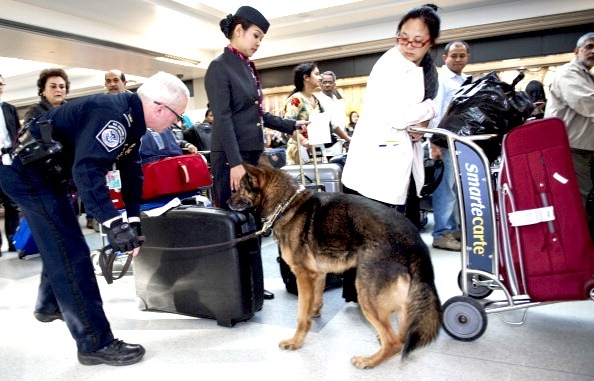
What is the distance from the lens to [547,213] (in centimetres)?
175

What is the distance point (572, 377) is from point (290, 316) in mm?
1389

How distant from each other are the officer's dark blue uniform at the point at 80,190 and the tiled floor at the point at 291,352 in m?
0.30

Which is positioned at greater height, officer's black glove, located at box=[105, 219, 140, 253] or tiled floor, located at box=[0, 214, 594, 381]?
officer's black glove, located at box=[105, 219, 140, 253]

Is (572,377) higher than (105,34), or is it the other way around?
(105,34)

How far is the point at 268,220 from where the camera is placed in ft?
7.10

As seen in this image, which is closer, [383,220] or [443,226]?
[383,220]

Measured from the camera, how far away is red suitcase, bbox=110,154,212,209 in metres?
3.08

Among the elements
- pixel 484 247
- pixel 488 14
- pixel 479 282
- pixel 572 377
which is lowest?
pixel 572 377

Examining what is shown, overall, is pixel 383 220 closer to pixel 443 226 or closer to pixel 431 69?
pixel 431 69

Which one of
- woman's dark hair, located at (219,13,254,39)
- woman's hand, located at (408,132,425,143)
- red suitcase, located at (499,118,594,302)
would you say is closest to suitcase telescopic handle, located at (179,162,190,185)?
woman's dark hair, located at (219,13,254,39)

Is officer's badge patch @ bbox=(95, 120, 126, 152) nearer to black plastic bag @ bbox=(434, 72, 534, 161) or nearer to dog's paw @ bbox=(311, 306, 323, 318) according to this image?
dog's paw @ bbox=(311, 306, 323, 318)

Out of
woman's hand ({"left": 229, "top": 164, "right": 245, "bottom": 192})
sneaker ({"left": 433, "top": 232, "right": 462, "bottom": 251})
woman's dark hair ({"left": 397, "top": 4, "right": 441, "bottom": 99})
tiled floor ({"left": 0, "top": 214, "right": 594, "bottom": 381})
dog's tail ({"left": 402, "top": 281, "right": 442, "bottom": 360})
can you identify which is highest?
woman's dark hair ({"left": 397, "top": 4, "right": 441, "bottom": 99})

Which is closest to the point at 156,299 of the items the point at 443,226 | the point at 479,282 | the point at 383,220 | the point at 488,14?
the point at 383,220

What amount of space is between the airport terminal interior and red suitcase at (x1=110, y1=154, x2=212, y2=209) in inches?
29.0
